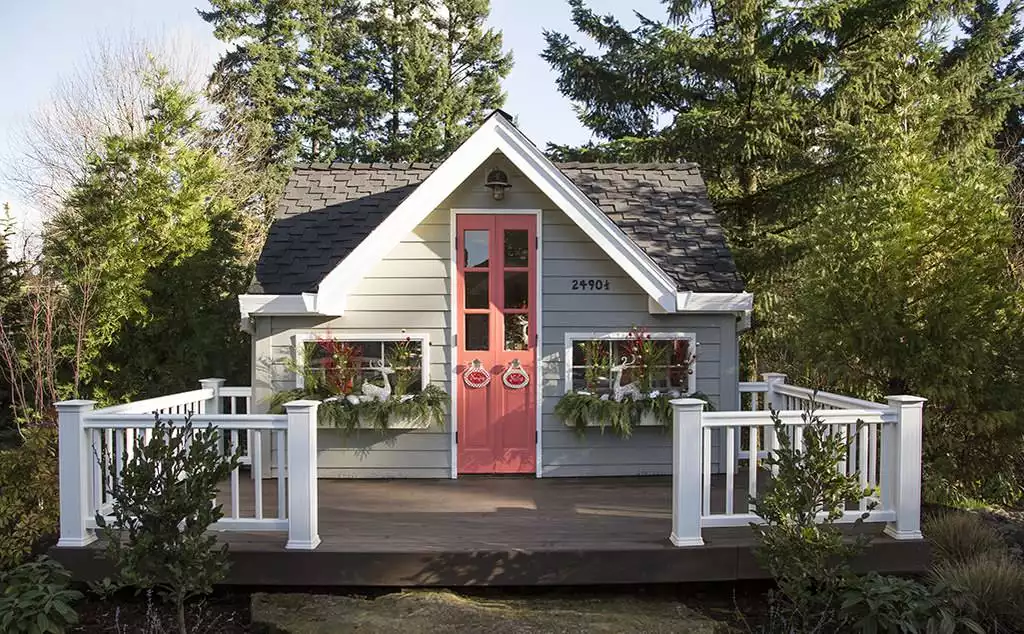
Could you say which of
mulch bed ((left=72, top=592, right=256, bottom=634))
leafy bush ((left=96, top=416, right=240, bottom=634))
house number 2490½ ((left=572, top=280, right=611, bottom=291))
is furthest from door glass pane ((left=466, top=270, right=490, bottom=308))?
leafy bush ((left=96, top=416, right=240, bottom=634))

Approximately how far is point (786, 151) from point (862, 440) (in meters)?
7.77

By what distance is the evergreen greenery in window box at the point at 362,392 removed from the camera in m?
6.41

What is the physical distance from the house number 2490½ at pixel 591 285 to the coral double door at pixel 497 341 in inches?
15.1

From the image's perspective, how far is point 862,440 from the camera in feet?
15.3

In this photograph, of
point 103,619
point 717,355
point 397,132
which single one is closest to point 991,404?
point 717,355

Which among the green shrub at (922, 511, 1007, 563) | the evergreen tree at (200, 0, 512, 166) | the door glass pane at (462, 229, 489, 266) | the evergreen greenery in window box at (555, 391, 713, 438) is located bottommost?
the green shrub at (922, 511, 1007, 563)

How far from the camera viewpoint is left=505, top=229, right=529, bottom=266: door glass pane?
6676 millimetres

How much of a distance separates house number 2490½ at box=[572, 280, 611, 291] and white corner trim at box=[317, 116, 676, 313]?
20.5 inches

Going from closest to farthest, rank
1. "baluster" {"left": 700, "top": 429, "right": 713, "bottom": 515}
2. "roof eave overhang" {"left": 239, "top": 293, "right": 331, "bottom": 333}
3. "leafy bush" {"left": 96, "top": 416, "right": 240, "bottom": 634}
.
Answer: "leafy bush" {"left": 96, "top": 416, "right": 240, "bottom": 634}, "baluster" {"left": 700, "top": 429, "right": 713, "bottom": 515}, "roof eave overhang" {"left": 239, "top": 293, "right": 331, "bottom": 333}

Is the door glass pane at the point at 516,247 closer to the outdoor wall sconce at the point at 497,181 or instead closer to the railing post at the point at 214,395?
the outdoor wall sconce at the point at 497,181

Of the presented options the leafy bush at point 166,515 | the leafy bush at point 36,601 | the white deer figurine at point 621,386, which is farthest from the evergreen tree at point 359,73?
the leafy bush at point 166,515

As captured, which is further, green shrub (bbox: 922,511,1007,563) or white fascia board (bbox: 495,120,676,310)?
white fascia board (bbox: 495,120,676,310)

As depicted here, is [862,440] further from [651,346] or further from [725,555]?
[651,346]

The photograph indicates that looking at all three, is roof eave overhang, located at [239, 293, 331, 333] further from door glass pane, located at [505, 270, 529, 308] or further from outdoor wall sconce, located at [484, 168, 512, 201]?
outdoor wall sconce, located at [484, 168, 512, 201]
